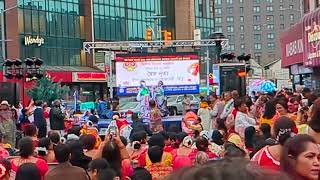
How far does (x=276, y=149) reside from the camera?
18.6ft

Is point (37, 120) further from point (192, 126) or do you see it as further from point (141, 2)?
point (141, 2)

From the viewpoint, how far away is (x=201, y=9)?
86188 millimetres

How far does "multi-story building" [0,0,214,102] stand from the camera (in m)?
57.5

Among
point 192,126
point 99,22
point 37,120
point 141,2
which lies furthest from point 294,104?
point 141,2

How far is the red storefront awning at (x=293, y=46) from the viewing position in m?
31.0

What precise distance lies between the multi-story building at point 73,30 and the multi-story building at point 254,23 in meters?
81.3

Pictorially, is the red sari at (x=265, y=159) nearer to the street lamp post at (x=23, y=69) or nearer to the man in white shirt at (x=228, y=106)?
the man in white shirt at (x=228, y=106)

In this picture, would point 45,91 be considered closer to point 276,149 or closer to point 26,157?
point 26,157

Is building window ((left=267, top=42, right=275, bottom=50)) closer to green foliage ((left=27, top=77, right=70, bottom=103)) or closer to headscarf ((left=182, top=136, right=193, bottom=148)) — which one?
green foliage ((left=27, top=77, right=70, bottom=103))

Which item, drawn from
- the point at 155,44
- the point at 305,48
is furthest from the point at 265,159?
the point at 155,44

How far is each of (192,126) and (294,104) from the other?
2.24 metres

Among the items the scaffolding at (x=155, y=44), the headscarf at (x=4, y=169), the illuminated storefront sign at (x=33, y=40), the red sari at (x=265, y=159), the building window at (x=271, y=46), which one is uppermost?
the building window at (x=271, y=46)

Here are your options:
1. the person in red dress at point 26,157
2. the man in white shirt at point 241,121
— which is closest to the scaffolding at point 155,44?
the man in white shirt at point 241,121

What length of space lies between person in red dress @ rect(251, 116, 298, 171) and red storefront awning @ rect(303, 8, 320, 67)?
19784 millimetres
